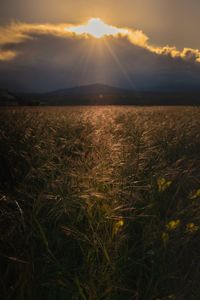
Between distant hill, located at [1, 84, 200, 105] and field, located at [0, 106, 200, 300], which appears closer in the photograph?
field, located at [0, 106, 200, 300]

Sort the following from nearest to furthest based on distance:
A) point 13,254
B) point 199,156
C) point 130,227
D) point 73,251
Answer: point 13,254 < point 73,251 < point 130,227 < point 199,156

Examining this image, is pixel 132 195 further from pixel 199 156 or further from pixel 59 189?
pixel 199 156

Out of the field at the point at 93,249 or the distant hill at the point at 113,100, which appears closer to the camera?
the field at the point at 93,249

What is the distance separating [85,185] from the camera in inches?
89.5

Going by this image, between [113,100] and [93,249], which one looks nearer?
[93,249]

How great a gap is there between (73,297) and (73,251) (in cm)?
48

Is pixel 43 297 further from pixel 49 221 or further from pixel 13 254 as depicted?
pixel 49 221

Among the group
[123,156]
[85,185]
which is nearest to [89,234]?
[85,185]

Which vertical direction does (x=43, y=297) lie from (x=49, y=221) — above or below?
below

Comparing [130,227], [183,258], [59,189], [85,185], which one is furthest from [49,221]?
[183,258]

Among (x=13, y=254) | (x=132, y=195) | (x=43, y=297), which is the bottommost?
(x=43, y=297)

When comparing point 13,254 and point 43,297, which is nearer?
point 43,297

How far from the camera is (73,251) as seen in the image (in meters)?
2.34

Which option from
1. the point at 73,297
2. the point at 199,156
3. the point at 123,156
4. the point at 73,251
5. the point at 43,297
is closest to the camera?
the point at 73,297
